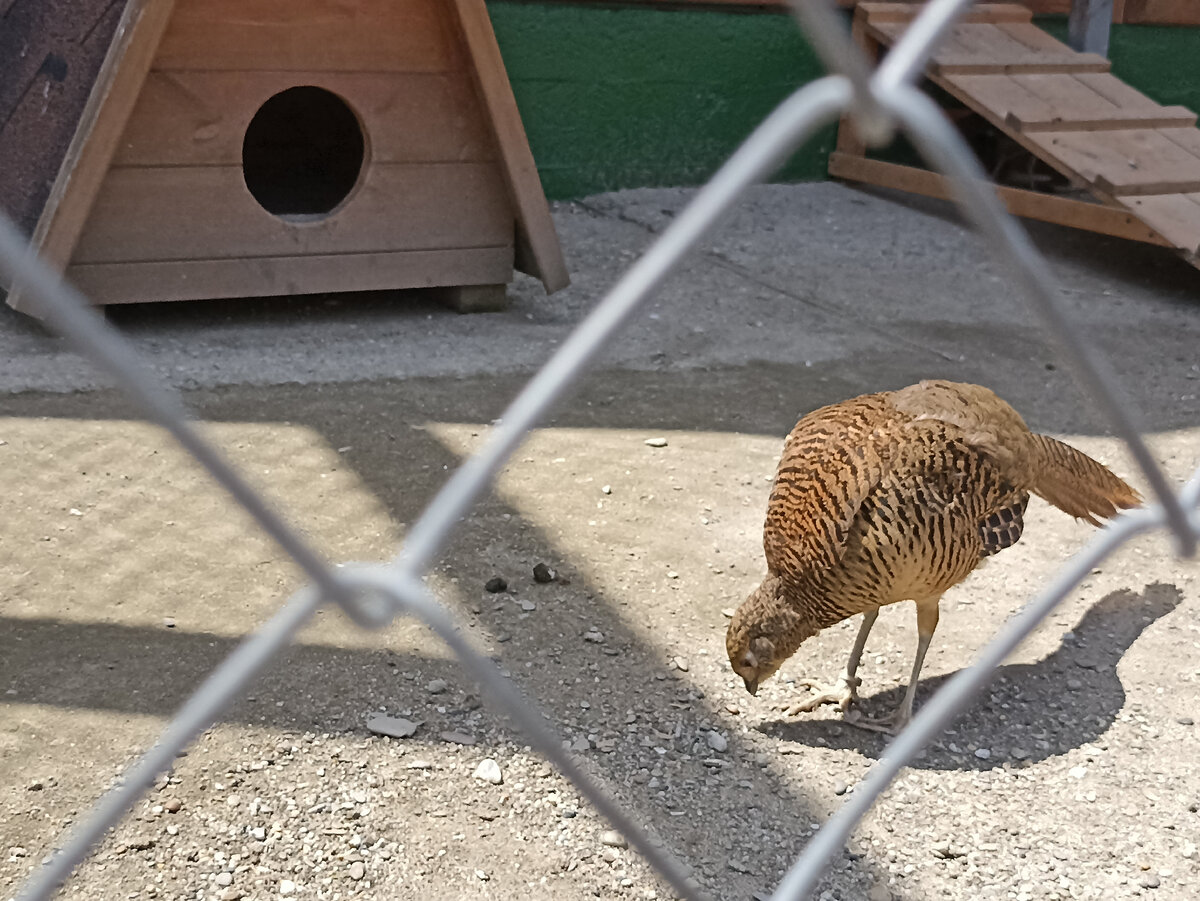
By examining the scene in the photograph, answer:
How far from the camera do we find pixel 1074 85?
5.26 m

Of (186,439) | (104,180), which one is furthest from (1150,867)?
(104,180)

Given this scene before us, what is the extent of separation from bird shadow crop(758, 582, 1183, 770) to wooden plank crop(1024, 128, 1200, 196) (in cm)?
266

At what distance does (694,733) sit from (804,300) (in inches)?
110

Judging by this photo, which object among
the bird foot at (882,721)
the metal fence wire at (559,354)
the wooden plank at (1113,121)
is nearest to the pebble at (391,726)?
the bird foot at (882,721)

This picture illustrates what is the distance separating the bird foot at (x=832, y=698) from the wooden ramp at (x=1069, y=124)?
3003mm

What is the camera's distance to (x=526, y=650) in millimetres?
2275

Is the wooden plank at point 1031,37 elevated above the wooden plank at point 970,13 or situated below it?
below

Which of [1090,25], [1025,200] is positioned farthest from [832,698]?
[1090,25]

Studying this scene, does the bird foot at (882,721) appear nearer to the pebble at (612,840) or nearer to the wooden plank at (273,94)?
the pebble at (612,840)

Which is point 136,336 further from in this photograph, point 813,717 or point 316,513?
point 813,717

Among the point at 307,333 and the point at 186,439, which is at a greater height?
the point at 186,439

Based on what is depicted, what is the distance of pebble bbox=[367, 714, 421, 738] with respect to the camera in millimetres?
2006

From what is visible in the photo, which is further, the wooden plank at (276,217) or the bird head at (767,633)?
the wooden plank at (276,217)

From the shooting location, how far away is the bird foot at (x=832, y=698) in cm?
219
